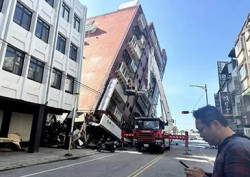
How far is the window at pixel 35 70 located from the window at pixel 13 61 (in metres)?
0.97

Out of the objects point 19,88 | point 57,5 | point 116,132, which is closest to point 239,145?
point 19,88

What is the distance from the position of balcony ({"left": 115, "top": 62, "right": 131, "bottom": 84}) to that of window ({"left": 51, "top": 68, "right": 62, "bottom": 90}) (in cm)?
1106

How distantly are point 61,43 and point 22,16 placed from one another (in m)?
5.15

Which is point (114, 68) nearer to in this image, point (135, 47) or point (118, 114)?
point (118, 114)

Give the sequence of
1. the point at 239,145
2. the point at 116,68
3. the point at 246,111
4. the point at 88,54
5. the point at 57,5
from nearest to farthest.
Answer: the point at 239,145 < the point at 57,5 < the point at 116,68 < the point at 88,54 < the point at 246,111

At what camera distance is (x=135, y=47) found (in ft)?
119

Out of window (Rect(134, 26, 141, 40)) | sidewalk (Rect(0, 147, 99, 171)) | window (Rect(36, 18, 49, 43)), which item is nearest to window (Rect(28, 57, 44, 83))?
window (Rect(36, 18, 49, 43))

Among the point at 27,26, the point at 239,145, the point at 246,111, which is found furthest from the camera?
the point at 246,111

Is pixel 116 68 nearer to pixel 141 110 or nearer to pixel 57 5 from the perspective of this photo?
pixel 57 5

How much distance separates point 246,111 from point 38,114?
112 ft

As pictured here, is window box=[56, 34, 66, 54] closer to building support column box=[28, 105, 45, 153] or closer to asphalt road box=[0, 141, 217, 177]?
building support column box=[28, 105, 45, 153]

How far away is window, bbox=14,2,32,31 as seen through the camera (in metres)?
15.3

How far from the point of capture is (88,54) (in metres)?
33.7

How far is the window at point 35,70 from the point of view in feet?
54.3
